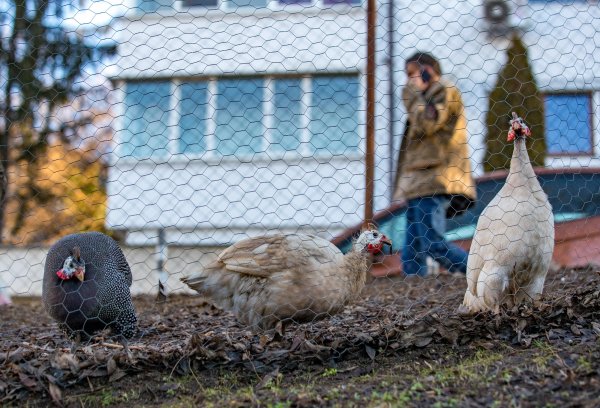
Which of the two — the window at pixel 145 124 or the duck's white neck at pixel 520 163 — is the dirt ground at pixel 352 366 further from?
the window at pixel 145 124

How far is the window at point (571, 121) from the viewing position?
427 cm

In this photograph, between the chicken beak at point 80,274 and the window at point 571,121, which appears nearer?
the chicken beak at point 80,274

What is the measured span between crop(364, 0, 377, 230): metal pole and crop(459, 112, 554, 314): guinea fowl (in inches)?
28.8

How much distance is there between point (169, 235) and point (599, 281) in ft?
18.4

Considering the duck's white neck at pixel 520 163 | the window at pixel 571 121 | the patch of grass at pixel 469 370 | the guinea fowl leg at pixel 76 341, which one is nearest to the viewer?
the patch of grass at pixel 469 370

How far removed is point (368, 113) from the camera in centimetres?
405

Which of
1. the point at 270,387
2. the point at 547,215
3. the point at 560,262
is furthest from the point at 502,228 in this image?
the point at 560,262

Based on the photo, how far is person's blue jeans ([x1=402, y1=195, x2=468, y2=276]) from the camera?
488 cm

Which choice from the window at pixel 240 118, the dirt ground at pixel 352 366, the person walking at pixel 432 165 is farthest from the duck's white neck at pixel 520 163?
the window at pixel 240 118

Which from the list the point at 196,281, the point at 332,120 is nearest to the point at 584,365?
the point at 196,281

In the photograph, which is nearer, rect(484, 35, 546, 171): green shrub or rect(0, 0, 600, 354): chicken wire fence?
rect(0, 0, 600, 354): chicken wire fence

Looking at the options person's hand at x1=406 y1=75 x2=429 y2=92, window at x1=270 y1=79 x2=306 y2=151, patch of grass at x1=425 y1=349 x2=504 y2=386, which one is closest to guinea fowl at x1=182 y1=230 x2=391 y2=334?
patch of grass at x1=425 y1=349 x2=504 y2=386

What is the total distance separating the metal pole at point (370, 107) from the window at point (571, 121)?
103 cm

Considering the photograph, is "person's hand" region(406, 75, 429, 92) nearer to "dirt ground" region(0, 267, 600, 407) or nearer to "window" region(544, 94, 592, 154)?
"window" region(544, 94, 592, 154)
